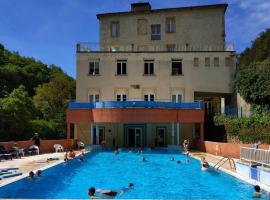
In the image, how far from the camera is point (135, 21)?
43.1 metres

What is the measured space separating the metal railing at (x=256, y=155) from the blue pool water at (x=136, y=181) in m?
1.02

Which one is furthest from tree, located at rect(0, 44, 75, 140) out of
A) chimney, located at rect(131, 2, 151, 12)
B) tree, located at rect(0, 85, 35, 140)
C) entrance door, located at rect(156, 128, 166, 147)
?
chimney, located at rect(131, 2, 151, 12)

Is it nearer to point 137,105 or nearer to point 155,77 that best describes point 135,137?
point 155,77

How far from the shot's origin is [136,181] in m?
17.9

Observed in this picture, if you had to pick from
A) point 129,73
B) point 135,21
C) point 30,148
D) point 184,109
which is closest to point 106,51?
point 129,73

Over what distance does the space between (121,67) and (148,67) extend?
257 cm

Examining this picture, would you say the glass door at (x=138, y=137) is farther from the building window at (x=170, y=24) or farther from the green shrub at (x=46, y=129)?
the building window at (x=170, y=24)

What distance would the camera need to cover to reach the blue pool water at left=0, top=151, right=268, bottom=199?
14258 mm

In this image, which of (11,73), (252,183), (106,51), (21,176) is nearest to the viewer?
(252,183)

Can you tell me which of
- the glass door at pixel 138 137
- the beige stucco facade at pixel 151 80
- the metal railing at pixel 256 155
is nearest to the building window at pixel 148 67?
the beige stucco facade at pixel 151 80

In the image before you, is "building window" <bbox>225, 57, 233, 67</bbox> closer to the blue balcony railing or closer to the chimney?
the blue balcony railing

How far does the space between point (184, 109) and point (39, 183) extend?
20115 millimetres

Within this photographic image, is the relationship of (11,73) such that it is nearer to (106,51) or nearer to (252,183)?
(106,51)

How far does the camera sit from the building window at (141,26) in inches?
1693
